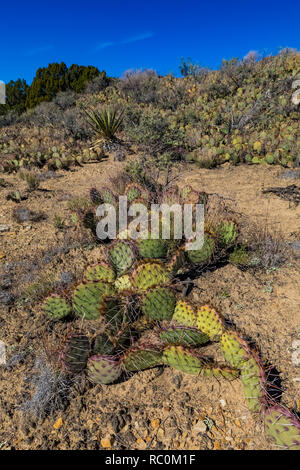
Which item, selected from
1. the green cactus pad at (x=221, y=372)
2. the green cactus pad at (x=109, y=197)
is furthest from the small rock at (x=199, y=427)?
the green cactus pad at (x=109, y=197)

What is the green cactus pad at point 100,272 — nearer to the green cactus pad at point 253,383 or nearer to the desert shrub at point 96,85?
the green cactus pad at point 253,383

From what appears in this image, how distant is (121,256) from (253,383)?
5.82 ft

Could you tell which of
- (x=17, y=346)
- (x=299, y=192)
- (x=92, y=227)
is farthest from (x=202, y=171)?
(x=17, y=346)

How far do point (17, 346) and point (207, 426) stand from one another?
1.81m

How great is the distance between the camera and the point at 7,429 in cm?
218

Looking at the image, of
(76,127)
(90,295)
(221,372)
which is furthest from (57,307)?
(76,127)

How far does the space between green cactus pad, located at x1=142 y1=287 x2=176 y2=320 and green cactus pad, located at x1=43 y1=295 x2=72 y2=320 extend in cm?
77

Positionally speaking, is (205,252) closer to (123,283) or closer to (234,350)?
(123,283)

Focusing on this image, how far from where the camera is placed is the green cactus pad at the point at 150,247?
11.0 feet

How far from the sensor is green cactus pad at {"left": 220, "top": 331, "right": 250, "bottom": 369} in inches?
85.7

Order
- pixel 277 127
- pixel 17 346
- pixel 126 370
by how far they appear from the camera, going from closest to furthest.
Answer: pixel 126 370, pixel 17 346, pixel 277 127

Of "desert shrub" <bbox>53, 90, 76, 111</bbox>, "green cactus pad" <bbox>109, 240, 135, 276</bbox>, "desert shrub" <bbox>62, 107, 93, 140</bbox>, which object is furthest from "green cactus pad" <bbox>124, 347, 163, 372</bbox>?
"desert shrub" <bbox>53, 90, 76, 111</bbox>

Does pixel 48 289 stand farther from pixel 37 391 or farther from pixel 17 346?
pixel 37 391
